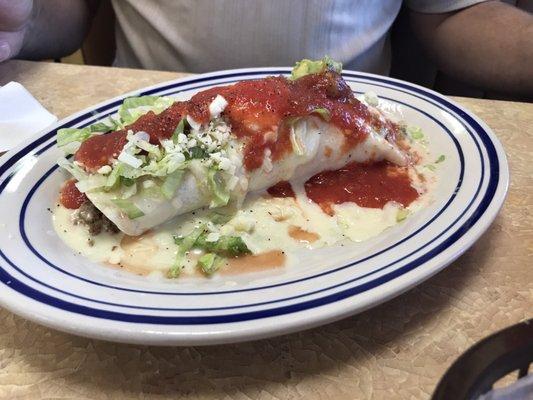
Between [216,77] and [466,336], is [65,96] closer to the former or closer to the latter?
[216,77]

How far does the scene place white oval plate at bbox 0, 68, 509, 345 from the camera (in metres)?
0.65

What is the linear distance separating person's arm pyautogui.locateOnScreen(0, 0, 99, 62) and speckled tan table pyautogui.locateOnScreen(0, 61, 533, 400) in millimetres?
896

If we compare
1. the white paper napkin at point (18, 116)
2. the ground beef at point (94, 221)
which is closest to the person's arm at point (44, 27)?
the white paper napkin at point (18, 116)

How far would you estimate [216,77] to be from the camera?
1343mm

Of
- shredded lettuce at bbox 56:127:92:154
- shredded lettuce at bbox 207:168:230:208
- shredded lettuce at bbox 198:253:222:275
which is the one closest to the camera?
shredded lettuce at bbox 198:253:222:275

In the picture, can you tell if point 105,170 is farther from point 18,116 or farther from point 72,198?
point 18,116

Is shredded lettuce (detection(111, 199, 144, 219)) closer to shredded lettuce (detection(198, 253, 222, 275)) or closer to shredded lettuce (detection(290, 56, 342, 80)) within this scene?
shredded lettuce (detection(198, 253, 222, 275))

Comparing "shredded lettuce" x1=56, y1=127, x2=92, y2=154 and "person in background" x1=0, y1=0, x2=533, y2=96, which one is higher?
"person in background" x1=0, y1=0, x2=533, y2=96

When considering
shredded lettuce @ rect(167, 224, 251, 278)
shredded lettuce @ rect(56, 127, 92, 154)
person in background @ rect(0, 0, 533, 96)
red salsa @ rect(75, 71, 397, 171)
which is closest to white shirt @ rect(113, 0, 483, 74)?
person in background @ rect(0, 0, 533, 96)

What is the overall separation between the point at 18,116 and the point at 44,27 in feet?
1.76

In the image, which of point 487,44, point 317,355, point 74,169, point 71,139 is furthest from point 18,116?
point 487,44

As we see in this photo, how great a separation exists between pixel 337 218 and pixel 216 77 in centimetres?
55

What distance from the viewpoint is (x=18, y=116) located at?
4.08 ft

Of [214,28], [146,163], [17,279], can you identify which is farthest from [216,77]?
[17,279]
